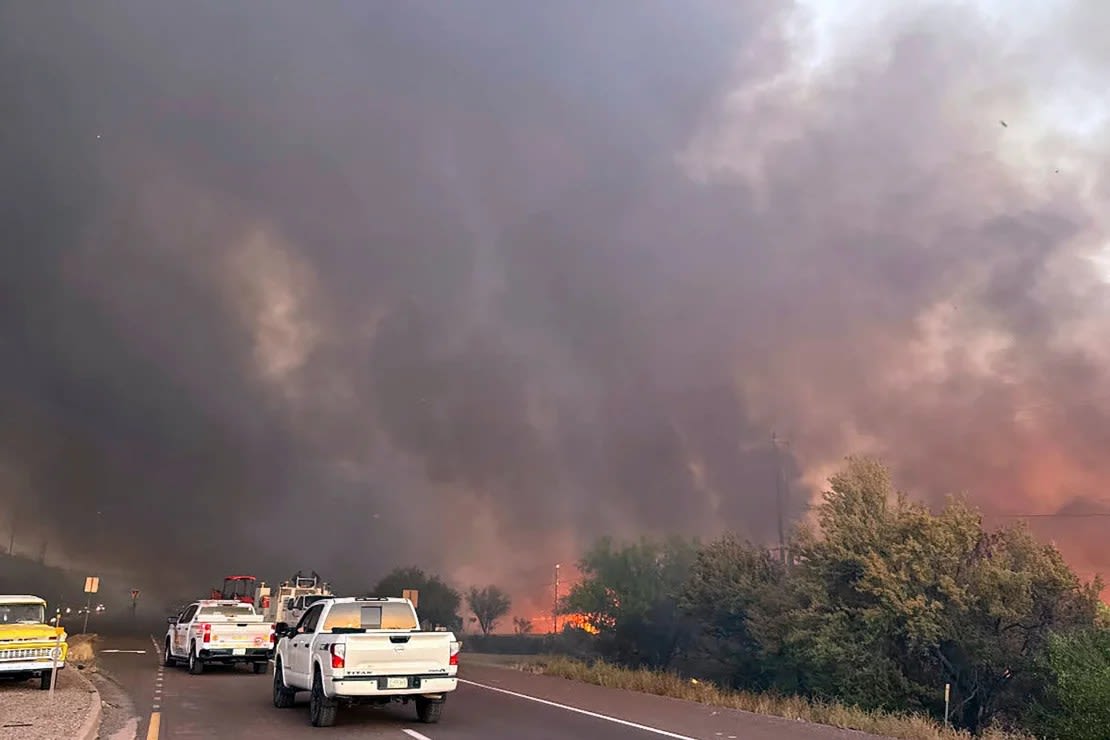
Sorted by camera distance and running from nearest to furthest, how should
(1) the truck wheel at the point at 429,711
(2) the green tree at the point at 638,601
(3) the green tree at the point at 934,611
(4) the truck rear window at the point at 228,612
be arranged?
(1) the truck wheel at the point at 429,711 → (4) the truck rear window at the point at 228,612 → (3) the green tree at the point at 934,611 → (2) the green tree at the point at 638,601

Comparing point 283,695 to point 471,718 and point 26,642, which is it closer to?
point 471,718

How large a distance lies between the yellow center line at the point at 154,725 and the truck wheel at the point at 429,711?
13.2ft

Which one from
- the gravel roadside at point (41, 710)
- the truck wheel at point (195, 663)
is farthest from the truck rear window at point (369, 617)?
the truck wheel at point (195, 663)

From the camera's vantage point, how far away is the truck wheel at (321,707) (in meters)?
13.5

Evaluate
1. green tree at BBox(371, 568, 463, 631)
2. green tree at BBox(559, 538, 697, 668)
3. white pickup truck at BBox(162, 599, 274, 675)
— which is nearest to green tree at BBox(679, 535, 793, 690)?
green tree at BBox(559, 538, 697, 668)

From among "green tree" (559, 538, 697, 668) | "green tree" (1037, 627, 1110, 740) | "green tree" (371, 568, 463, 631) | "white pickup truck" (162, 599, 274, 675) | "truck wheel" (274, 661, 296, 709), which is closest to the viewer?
"truck wheel" (274, 661, 296, 709)

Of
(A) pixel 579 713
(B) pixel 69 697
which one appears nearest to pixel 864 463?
(A) pixel 579 713

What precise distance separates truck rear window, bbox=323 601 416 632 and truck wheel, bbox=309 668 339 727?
128 cm

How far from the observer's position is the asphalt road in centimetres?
1320

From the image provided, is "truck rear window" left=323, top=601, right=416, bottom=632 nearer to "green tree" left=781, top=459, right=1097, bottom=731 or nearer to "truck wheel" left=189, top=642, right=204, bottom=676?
"truck wheel" left=189, top=642, right=204, bottom=676

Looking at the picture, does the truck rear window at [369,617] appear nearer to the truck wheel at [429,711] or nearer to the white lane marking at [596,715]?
the truck wheel at [429,711]

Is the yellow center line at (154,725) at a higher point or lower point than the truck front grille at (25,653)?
lower

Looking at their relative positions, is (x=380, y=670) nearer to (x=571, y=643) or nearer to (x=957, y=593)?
(x=957, y=593)

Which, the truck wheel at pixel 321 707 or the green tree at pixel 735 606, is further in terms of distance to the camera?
the green tree at pixel 735 606
